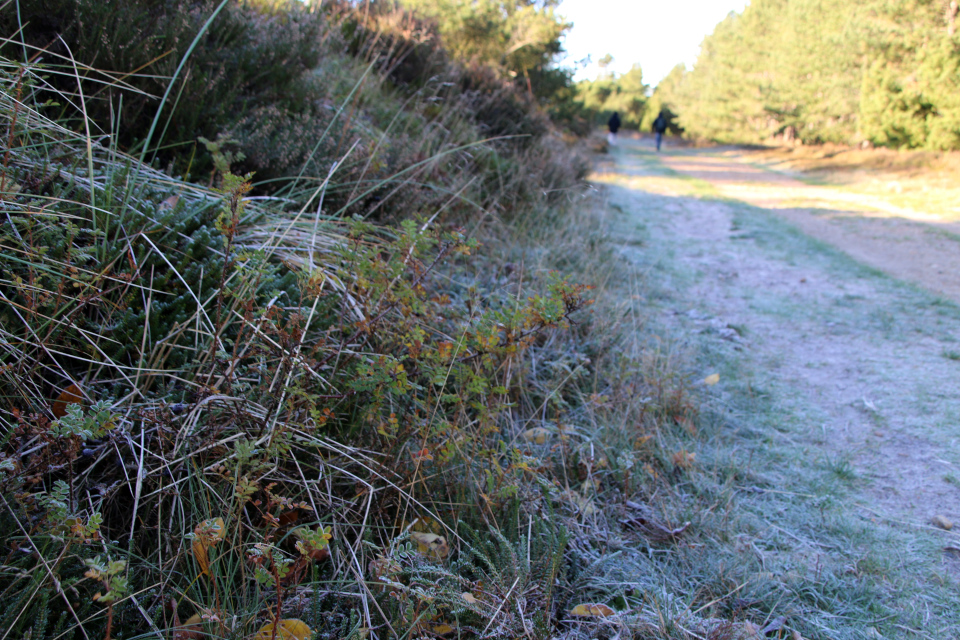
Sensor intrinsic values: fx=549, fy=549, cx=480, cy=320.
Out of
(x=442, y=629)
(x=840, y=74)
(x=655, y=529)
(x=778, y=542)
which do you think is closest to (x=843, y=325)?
(x=778, y=542)

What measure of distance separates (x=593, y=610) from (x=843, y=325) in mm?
3710

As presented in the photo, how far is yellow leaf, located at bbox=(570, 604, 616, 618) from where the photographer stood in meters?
1.66

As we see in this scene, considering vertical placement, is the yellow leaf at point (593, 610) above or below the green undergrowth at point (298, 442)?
below

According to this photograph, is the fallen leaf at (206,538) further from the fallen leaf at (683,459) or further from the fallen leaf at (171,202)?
the fallen leaf at (683,459)

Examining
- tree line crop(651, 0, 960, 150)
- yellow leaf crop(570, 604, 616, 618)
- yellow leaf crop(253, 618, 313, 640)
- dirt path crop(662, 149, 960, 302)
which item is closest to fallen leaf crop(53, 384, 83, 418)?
yellow leaf crop(253, 618, 313, 640)

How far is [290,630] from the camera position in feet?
4.44

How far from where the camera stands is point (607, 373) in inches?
122

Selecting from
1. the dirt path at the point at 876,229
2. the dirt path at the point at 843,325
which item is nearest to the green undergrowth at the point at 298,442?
the dirt path at the point at 843,325

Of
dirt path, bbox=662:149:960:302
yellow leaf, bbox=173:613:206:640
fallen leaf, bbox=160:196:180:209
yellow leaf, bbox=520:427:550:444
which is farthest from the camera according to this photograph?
dirt path, bbox=662:149:960:302

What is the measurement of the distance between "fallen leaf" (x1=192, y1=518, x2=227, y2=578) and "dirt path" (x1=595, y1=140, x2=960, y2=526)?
8.20 ft

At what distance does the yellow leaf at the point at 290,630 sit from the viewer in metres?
1.30

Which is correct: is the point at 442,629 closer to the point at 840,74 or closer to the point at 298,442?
the point at 298,442

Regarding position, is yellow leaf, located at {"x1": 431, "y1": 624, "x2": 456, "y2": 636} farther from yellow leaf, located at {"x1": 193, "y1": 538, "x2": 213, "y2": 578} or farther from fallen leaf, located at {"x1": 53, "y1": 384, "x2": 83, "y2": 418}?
fallen leaf, located at {"x1": 53, "y1": 384, "x2": 83, "y2": 418}

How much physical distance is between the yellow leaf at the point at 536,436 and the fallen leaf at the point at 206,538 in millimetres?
1378
